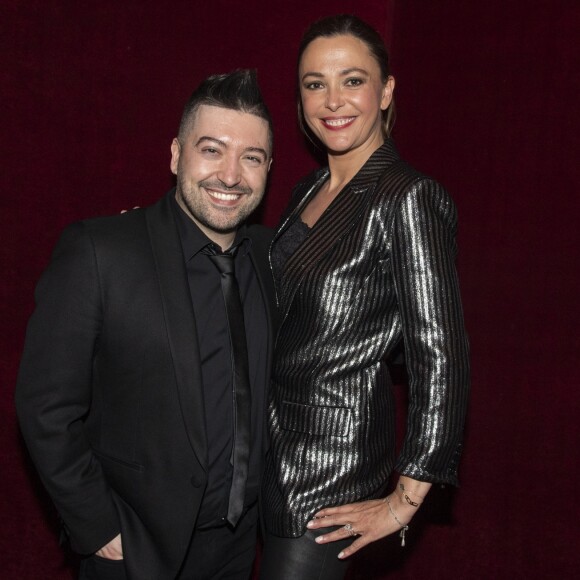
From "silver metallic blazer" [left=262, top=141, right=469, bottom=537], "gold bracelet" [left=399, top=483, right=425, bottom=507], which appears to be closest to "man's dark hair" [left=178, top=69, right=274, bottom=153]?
"silver metallic blazer" [left=262, top=141, right=469, bottom=537]

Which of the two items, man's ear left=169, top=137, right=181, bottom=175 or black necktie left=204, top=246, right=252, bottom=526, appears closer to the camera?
black necktie left=204, top=246, right=252, bottom=526

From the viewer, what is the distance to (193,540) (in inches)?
75.2

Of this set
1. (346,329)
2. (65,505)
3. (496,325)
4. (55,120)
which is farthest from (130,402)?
(496,325)

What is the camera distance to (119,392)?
1.78 meters

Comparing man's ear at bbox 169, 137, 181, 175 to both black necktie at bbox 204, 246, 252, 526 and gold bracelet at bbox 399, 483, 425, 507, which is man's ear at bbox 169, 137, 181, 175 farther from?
gold bracelet at bbox 399, 483, 425, 507

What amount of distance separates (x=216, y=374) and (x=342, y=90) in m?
0.82

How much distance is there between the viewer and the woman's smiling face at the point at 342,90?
6.35 feet

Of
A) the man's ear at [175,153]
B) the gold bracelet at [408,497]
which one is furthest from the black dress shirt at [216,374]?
the gold bracelet at [408,497]

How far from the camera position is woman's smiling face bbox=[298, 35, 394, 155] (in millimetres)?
1936

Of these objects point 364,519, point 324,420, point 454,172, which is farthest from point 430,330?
point 454,172

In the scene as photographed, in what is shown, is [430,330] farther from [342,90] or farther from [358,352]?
[342,90]

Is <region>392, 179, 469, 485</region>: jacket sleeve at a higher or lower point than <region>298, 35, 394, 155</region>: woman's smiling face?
lower

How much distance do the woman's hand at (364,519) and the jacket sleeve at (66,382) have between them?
54 cm

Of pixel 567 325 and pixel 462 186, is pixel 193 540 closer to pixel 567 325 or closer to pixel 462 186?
pixel 567 325
